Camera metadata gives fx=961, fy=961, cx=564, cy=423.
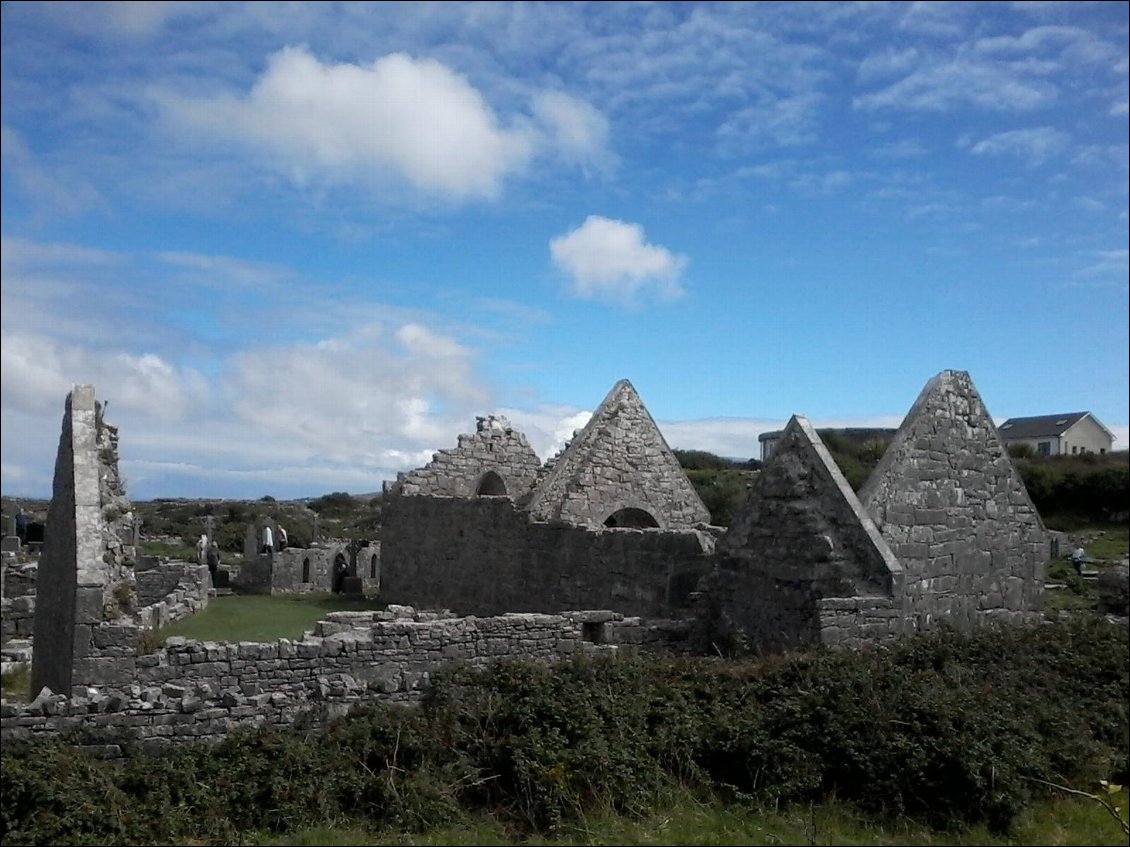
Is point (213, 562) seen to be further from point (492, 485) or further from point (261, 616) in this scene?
point (492, 485)

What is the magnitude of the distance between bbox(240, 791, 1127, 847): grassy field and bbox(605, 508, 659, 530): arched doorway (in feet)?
30.0

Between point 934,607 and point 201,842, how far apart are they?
831 centimetres

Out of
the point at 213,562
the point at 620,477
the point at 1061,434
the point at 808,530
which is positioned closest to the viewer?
the point at 808,530

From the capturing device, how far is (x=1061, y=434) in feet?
172

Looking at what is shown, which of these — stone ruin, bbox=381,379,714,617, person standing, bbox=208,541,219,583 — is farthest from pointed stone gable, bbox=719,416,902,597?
person standing, bbox=208,541,219,583

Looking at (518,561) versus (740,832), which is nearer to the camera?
(740,832)

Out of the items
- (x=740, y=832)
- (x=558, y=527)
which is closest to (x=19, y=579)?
(x=558, y=527)

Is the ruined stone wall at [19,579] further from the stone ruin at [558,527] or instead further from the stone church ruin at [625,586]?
the stone church ruin at [625,586]

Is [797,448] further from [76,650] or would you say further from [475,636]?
[76,650]

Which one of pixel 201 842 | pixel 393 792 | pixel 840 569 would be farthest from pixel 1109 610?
pixel 201 842

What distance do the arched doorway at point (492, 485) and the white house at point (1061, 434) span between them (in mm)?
37510

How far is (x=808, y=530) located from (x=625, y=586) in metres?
3.09

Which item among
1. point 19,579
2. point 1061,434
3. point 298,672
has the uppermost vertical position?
point 1061,434

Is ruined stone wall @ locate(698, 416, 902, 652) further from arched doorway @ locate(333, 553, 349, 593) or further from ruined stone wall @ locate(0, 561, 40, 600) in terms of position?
ruined stone wall @ locate(0, 561, 40, 600)
